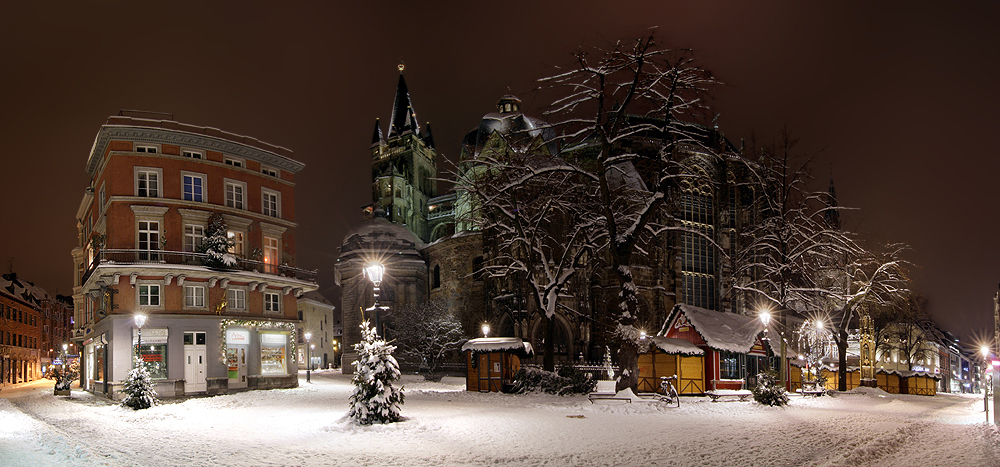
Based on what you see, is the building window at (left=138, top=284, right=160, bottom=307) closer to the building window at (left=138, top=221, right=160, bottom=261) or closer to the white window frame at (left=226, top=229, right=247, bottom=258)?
the building window at (left=138, top=221, right=160, bottom=261)

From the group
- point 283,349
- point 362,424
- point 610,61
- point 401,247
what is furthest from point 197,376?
point 401,247

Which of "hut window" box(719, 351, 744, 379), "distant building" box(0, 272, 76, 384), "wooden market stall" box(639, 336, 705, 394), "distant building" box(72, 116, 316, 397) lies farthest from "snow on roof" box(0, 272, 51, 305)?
"hut window" box(719, 351, 744, 379)

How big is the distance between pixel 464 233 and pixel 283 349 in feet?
81.6

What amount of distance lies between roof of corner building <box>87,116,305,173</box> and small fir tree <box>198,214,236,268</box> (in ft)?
11.5

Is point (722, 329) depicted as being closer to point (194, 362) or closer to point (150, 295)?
point (194, 362)

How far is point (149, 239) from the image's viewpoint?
1180 inches

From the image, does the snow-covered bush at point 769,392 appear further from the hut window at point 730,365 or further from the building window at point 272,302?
the building window at point 272,302

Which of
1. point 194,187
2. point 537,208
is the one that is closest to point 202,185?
point 194,187

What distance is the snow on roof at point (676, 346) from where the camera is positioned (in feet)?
87.8

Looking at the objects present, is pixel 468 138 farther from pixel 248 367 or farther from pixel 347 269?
pixel 248 367

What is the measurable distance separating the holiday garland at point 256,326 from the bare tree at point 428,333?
1375 cm

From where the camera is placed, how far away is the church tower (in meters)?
76.7

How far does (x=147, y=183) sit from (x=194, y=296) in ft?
17.8

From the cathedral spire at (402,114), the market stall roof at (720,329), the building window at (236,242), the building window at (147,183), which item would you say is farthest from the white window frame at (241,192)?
the cathedral spire at (402,114)
